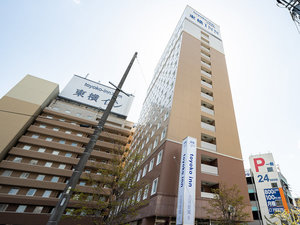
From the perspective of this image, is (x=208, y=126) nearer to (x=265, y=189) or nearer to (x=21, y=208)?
(x=265, y=189)

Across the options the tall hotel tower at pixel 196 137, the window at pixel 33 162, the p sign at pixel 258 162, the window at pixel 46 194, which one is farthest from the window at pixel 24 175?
the p sign at pixel 258 162

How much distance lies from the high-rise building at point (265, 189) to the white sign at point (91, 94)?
40506mm

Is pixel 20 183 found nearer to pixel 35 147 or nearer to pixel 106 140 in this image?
pixel 35 147

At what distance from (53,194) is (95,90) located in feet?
97.8

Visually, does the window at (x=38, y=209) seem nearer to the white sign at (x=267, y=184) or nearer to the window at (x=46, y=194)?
the window at (x=46, y=194)

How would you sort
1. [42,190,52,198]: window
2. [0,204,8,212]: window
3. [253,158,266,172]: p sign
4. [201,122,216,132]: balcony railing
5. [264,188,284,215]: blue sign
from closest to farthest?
[201,122,216,132]: balcony railing, [0,204,8,212]: window, [42,190,52,198]: window, [264,188,284,215]: blue sign, [253,158,266,172]: p sign

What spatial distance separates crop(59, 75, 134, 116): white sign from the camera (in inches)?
1779

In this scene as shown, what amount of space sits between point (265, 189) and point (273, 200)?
259cm

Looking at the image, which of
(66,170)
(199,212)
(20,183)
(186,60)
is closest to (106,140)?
(66,170)

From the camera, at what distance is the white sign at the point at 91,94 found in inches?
1779

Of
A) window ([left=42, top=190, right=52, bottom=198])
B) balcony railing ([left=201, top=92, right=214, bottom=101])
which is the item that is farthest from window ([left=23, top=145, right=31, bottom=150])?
balcony railing ([left=201, top=92, right=214, bottom=101])

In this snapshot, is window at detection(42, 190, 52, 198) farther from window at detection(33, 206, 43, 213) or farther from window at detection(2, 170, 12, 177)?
window at detection(2, 170, 12, 177)

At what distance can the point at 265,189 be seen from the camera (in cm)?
3769

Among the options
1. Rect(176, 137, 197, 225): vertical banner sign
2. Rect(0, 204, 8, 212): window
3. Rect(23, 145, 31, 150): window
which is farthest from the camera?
Rect(23, 145, 31, 150): window
